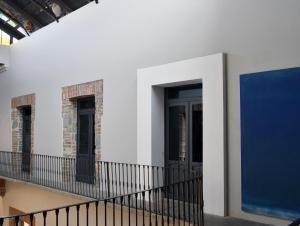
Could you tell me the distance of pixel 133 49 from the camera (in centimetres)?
679

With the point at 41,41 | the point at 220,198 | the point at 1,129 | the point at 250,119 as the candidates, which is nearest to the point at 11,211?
the point at 1,129

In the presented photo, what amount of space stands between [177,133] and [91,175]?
8.06 feet

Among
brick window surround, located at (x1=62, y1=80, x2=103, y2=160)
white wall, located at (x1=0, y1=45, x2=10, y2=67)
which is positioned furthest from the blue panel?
white wall, located at (x1=0, y1=45, x2=10, y2=67)

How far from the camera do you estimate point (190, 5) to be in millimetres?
5695

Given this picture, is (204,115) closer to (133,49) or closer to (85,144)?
(133,49)

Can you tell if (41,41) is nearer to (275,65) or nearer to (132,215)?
(132,215)

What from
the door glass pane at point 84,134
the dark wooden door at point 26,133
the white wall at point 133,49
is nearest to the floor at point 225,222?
the white wall at point 133,49

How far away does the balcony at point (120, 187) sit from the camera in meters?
4.58

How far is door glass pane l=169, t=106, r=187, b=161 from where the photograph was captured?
618 cm

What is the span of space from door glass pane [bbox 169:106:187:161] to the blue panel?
4.74ft

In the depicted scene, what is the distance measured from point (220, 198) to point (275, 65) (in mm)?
1956

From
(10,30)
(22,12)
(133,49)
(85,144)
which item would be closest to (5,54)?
(10,30)

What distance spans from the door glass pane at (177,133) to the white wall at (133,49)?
703 millimetres

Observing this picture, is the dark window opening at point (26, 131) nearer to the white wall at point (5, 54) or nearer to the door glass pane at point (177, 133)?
the white wall at point (5, 54)
